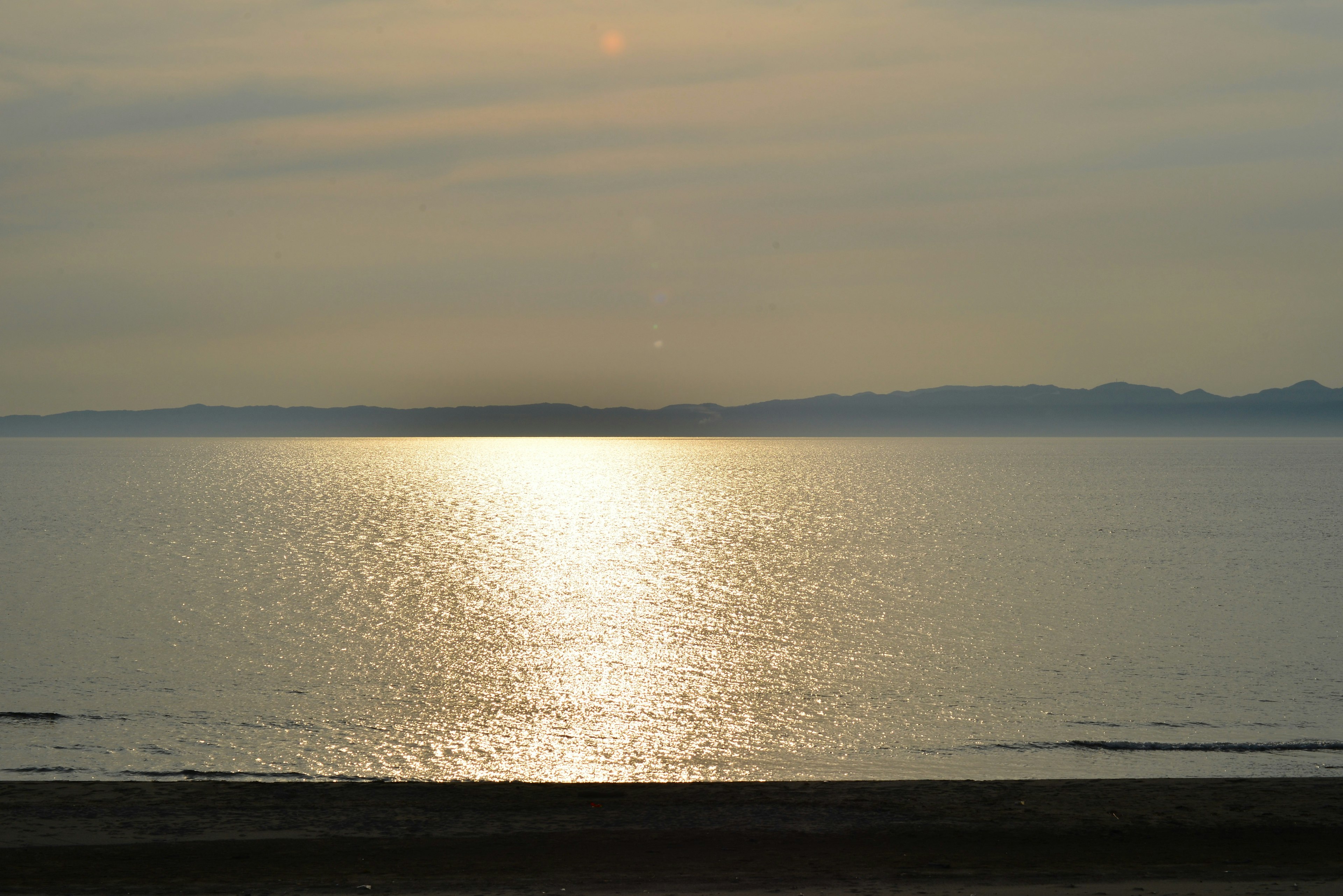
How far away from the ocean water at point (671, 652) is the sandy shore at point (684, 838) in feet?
12.6

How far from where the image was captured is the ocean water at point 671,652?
23.7 meters

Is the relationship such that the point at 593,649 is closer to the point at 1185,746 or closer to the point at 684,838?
the point at 1185,746

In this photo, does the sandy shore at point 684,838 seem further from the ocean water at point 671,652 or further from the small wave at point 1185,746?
the small wave at point 1185,746

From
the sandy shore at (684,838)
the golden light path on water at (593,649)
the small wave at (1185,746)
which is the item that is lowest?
the golden light path on water at (593,649)

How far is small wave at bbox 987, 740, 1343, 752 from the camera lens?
78.6 feet

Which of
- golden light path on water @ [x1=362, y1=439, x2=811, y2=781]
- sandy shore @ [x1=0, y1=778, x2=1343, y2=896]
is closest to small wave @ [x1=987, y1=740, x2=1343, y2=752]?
sandy shore @ [x1=0, y1=778, x2=1343, y2=896]

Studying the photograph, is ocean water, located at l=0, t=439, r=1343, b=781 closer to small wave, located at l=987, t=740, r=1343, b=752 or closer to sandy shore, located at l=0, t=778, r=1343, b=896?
small wave, located at l=987, t=740, r=1343, b=752

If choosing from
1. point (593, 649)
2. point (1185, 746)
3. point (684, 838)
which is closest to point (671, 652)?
point (593, 649)

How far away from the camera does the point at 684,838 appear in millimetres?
15508

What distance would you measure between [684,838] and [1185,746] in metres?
14.3

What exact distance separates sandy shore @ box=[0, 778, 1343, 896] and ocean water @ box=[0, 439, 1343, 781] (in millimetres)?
3847

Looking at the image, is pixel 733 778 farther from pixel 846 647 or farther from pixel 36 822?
pixel 846 647

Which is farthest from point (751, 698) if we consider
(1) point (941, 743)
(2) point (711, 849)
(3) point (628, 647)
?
(2) point (711, 849)

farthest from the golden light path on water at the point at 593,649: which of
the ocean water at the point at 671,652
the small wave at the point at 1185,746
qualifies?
the small wave at the point at 1185,746
